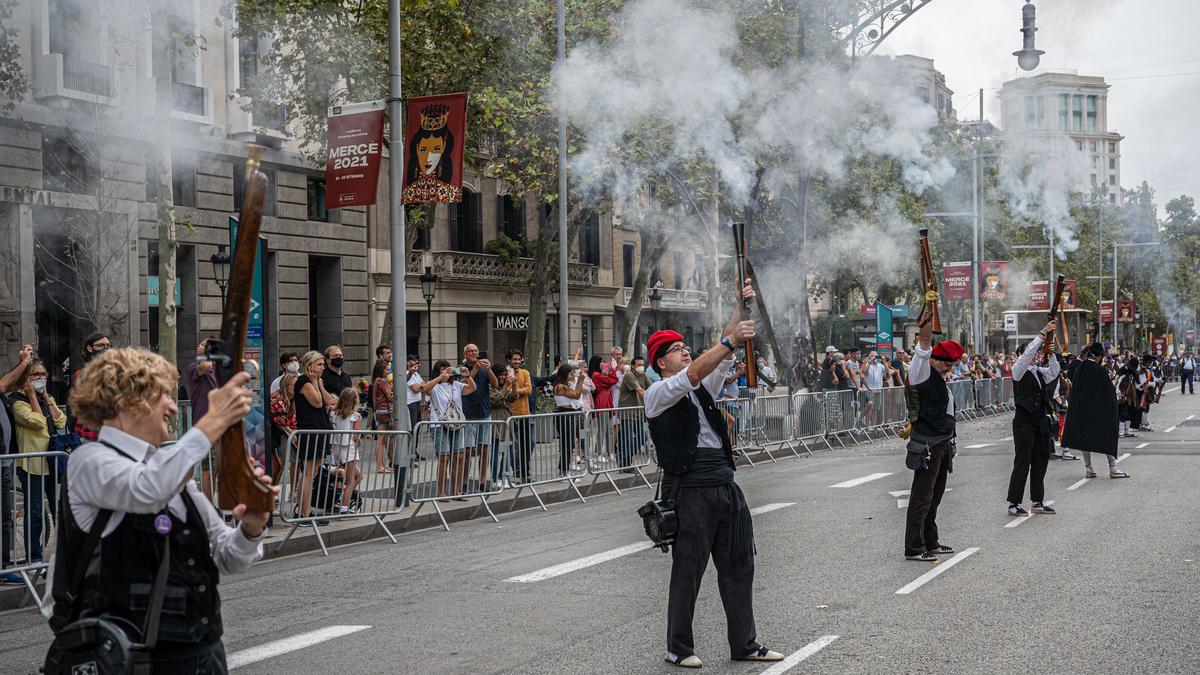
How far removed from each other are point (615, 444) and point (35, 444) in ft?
23.0

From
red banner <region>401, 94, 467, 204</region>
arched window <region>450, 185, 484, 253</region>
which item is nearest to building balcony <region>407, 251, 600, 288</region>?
arched window <region>450, 185, 484, 253</region>

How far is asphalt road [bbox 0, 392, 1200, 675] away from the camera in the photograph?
252 inches

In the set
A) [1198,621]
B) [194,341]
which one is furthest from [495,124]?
[1198,621]

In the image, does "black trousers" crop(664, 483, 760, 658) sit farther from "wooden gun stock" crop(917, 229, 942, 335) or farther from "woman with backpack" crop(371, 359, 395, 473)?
"woman with backpack" crop(371, 359, 395, 473)

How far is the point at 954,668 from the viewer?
600cm

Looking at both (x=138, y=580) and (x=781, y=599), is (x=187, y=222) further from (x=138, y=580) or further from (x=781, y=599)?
(x=138, y=580)

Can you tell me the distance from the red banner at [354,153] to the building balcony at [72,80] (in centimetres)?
364

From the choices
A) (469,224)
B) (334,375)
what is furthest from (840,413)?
(469,224)

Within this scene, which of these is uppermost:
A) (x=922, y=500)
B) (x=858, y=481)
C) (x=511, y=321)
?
(x=511, y=321)

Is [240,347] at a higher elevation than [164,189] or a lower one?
lower

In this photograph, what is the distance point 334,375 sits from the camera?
1384 centimetres

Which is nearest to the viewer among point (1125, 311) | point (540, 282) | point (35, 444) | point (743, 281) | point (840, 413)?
point (743, 281)

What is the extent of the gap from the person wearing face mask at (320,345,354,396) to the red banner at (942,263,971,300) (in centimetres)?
2804

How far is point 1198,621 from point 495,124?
19637 millimetres
